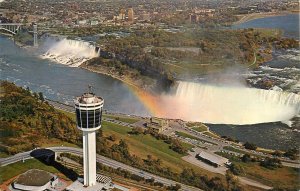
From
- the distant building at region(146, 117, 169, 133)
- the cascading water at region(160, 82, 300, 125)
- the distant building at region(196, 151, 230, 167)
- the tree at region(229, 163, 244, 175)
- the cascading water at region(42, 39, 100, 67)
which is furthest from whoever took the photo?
the cascading water at region(42, 39, 100, 67)

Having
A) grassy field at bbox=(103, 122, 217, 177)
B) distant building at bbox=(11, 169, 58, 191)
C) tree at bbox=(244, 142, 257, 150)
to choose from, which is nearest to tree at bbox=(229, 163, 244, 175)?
grassy field at bbox=(103, 122, 217, 177)

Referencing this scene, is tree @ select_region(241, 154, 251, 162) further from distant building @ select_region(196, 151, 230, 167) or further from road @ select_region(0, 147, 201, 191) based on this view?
road @ select_region(0, 147, 201, 191)

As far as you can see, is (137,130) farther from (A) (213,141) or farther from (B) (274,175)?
(B) (274,175)

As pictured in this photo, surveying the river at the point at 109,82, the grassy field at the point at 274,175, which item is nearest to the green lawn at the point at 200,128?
the river at the point at 109,82

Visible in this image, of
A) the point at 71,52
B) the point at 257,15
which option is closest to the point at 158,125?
the point at 71,52

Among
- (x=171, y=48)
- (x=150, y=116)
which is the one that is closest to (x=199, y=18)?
(x=171, y=48)
